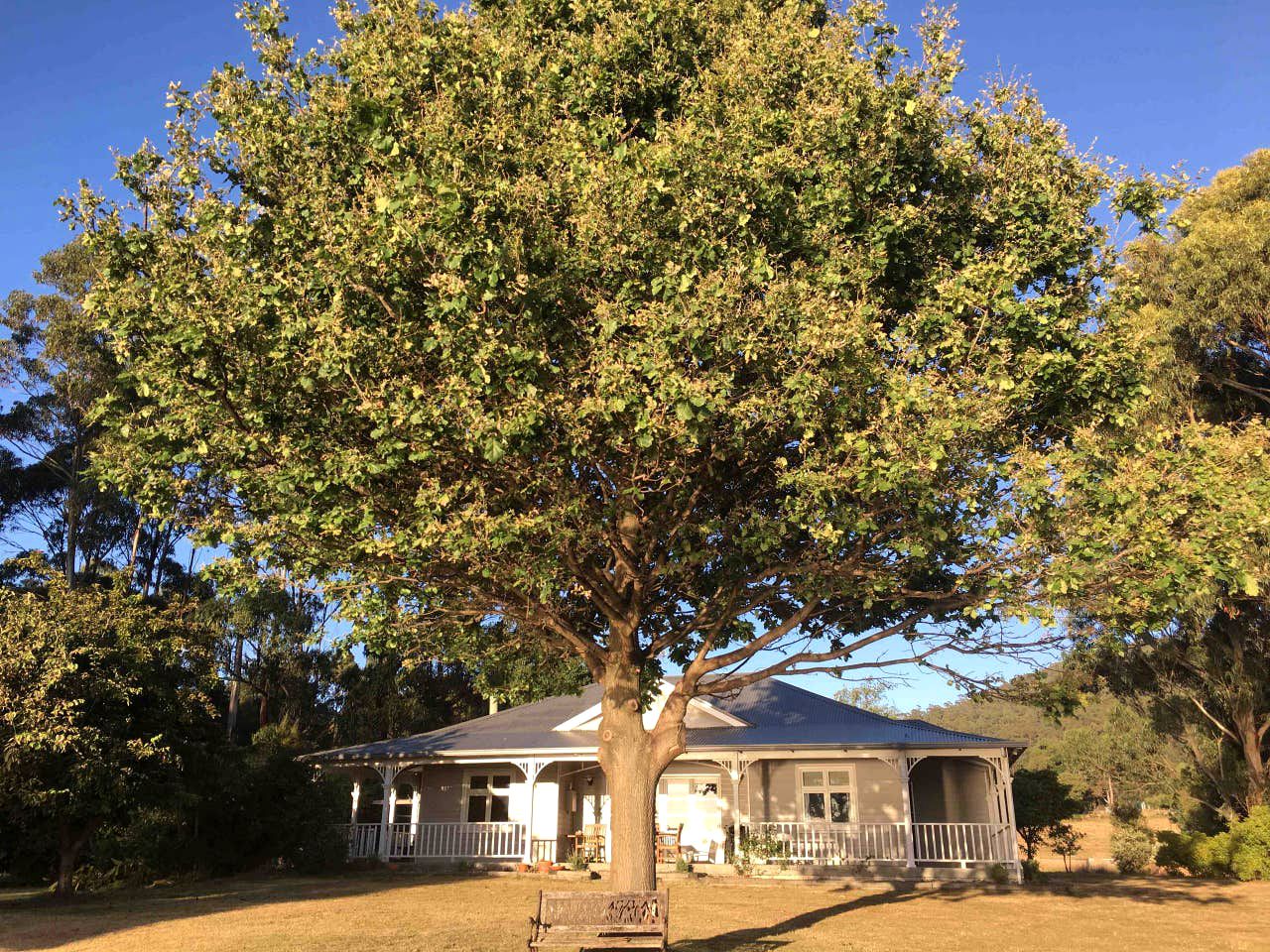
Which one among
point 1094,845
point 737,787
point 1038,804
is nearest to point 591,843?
point 737,787

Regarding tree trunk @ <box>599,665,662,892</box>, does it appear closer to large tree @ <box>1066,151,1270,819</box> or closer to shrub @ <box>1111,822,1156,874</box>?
large tree @ <box>1066,151,1270,819</box>

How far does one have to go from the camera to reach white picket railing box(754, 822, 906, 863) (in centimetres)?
2292

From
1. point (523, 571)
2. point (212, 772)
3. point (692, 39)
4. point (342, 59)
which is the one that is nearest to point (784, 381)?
point (523, 571)

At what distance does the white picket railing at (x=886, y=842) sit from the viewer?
2248 centimetres

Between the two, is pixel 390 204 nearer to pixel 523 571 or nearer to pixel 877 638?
pixel 523 571

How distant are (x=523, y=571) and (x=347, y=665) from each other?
3575 cm

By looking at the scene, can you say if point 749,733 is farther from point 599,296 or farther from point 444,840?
point 599,296

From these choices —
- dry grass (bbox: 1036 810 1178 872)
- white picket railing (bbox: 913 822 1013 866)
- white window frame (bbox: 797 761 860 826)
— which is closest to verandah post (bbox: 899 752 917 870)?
white picket railing (bbox: 913 822 1013 866)

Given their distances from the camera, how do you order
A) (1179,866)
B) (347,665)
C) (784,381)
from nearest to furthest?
(784,381), (1179,866), (347,665)

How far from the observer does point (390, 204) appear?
322 inches

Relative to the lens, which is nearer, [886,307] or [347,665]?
[886,307]

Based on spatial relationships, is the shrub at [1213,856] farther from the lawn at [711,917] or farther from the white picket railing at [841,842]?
the white picket railing at [841,842]

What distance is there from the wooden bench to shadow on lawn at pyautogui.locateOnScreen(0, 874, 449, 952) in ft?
26.8

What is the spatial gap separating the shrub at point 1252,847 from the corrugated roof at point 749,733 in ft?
22.4
